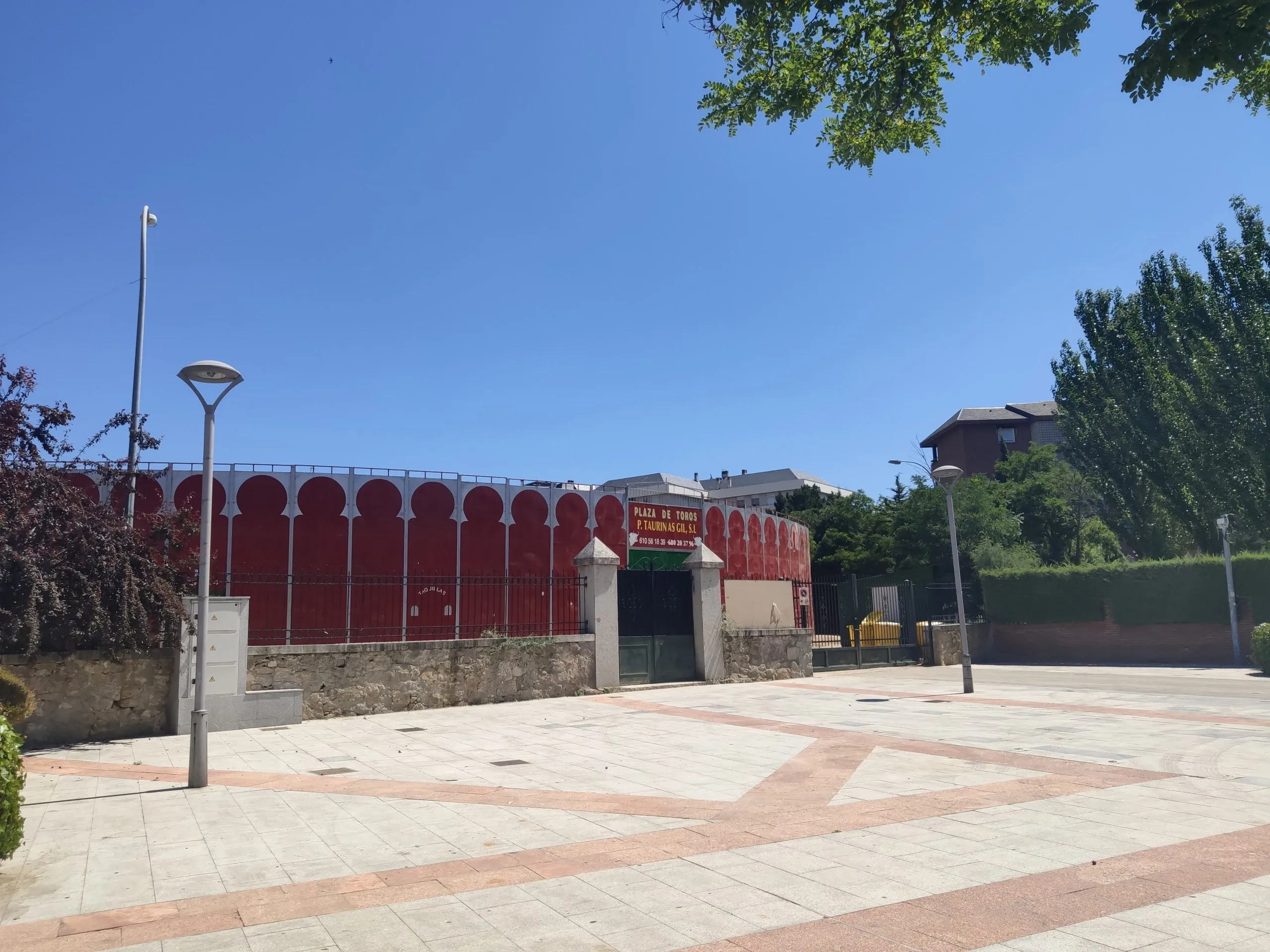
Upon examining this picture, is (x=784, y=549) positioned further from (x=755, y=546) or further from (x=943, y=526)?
(x=943, y=526)

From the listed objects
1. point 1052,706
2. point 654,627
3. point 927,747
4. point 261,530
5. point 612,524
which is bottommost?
point 1052,706

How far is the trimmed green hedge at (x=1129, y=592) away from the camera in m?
26.5

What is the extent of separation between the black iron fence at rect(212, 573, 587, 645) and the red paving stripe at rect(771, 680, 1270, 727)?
19.4ft

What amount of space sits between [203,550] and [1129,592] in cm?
2906

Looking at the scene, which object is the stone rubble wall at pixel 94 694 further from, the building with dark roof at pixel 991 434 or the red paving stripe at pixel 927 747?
the building with dark roof at pixel 991 434

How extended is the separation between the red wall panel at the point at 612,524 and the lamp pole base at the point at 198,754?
789 inches

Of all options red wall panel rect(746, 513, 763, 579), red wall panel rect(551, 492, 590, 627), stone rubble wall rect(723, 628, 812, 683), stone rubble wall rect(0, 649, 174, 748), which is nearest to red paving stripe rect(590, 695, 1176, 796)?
stone rubble wall rect(723, 628, 812, 683)

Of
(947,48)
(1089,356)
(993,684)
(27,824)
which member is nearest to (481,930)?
(27,824)

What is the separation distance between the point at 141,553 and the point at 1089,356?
4035 centimetres

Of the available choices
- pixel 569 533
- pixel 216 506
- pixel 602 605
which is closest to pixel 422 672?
pixel 602 605

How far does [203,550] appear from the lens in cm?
938

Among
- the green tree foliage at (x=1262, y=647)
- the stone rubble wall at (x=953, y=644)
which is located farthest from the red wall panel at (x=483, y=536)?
the green tree foliage at (x=1262, y=647)

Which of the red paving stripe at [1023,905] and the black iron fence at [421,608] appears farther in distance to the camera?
the black iron fence at [421,608]

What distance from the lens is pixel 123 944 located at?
4574 millimetres
